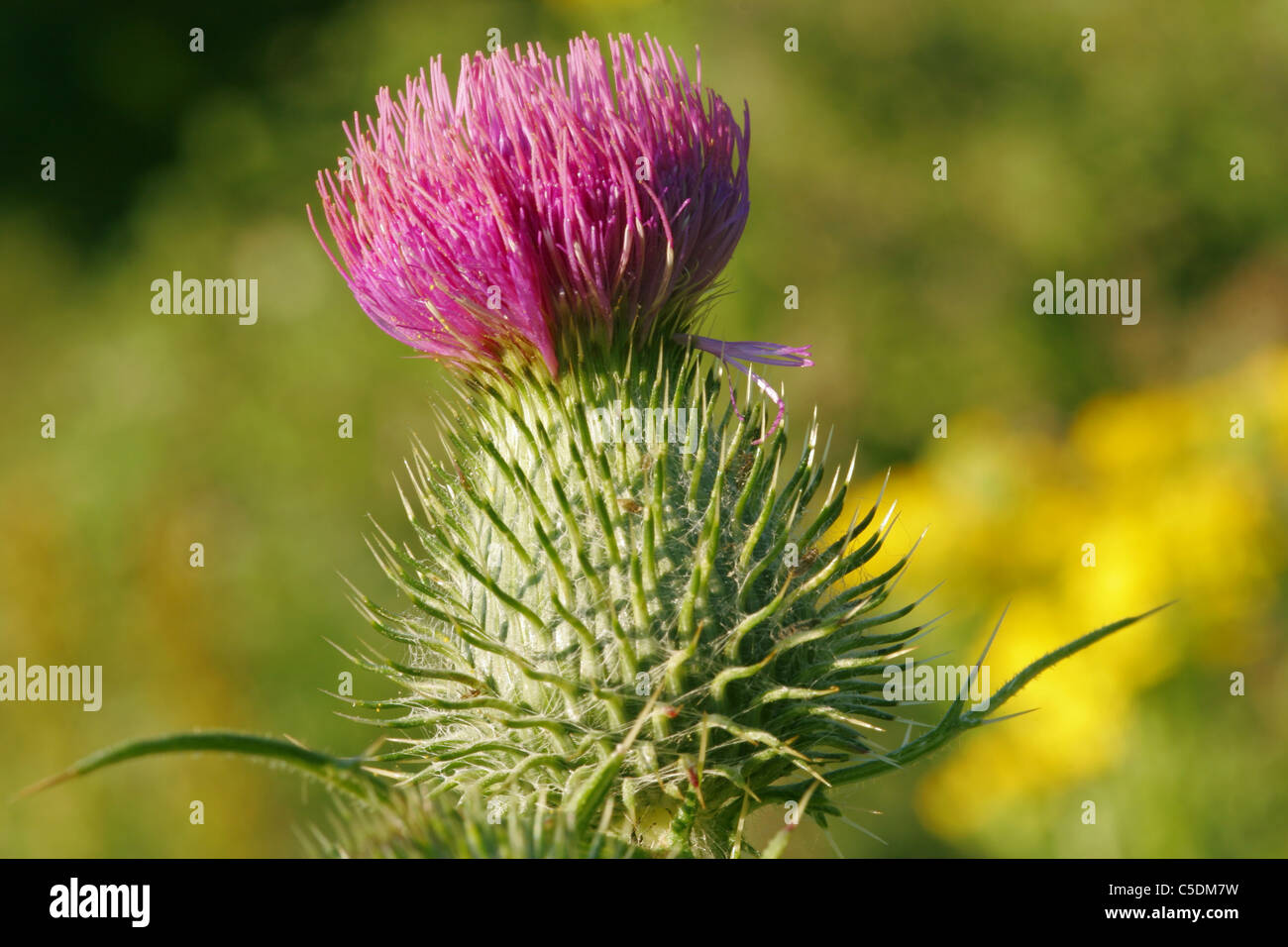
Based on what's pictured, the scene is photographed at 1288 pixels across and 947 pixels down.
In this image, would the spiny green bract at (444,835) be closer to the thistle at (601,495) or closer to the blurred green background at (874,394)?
the thistle at (601,495)

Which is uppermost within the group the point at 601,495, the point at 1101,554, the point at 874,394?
the point at 874,394

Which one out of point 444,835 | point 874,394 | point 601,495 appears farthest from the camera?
point 874,394

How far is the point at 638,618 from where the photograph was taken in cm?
278

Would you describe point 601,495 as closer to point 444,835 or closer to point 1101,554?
point 444,835

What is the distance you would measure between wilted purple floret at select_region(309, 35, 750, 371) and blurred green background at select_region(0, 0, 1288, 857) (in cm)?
178

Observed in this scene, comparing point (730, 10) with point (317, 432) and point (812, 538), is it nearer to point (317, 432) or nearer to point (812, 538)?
point (317, 432)

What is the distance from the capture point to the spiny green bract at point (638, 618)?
2.73 metres

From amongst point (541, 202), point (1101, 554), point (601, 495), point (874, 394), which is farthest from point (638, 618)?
point (874, 394)

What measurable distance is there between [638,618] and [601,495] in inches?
12.9

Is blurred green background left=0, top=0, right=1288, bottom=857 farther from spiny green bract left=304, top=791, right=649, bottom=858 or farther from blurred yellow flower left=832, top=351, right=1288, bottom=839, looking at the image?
spiny green bract left=304, top=791, right=649, bottom=858

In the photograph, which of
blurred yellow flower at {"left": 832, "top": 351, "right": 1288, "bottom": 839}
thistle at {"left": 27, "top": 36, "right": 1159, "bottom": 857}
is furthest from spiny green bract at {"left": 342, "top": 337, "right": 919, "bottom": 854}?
blurred yellow flower at {"left": 832, "top": 351, "right": 1288, "bottom": 839}

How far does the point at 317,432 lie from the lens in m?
9.37

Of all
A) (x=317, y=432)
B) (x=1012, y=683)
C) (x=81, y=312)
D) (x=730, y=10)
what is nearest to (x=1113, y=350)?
(x=730, y=10)

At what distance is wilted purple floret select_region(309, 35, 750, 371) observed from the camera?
2961mm
